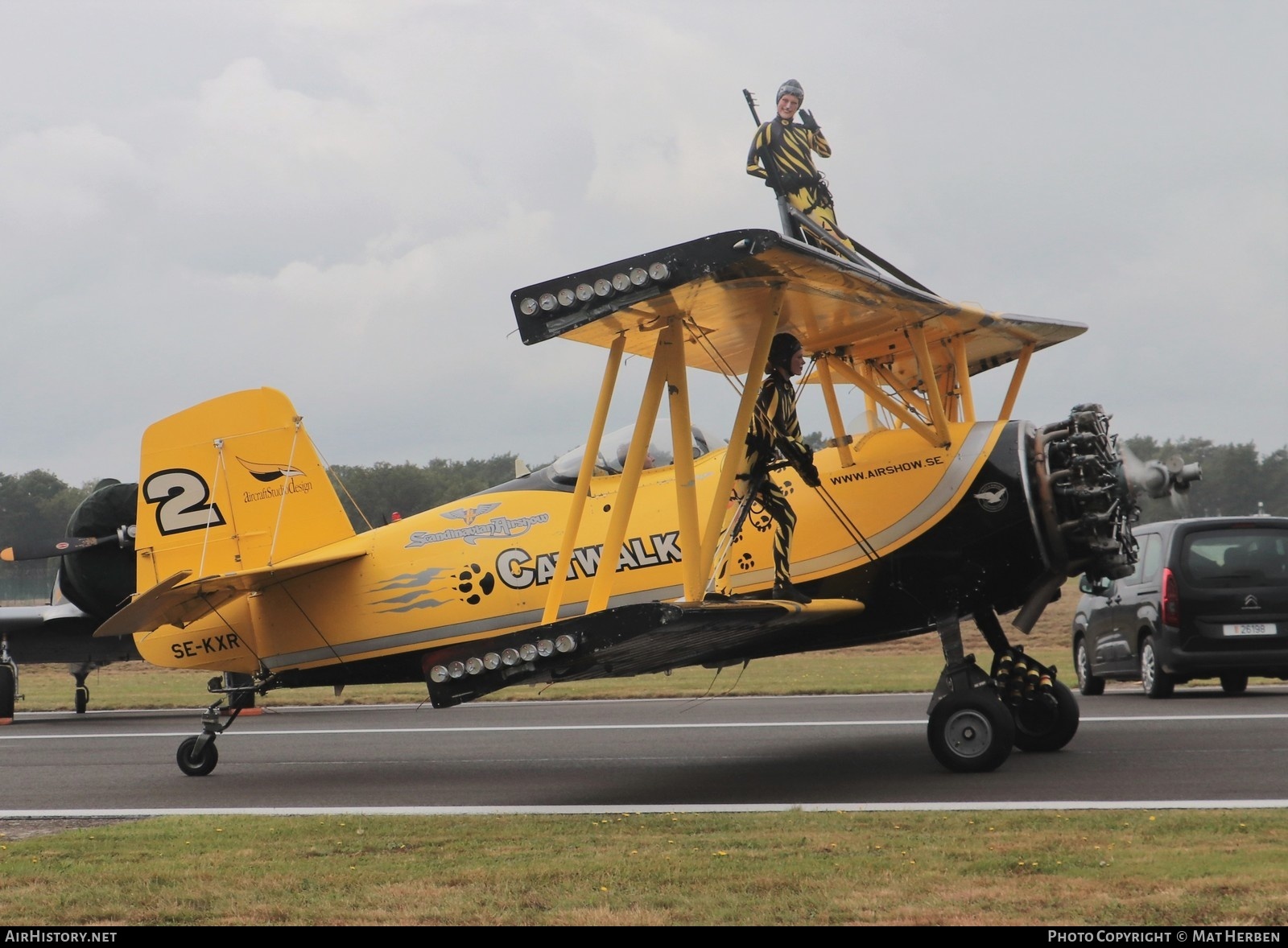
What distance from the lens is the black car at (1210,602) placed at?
45.3ft

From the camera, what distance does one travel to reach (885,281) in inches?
350

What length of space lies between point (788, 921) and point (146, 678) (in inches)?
1111

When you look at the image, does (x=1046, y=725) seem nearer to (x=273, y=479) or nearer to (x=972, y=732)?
(x=972, y=732)

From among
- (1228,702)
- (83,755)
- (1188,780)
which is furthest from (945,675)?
(83,755)

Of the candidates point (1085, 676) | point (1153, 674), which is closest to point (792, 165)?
point (1153, 674)

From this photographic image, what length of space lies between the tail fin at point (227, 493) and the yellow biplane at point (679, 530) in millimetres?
20

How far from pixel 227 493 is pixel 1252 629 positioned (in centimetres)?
1039

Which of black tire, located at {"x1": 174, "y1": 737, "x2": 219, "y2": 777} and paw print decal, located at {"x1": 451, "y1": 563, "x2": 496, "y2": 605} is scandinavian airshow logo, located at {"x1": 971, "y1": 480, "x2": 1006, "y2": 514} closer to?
paw print decal, located at {"x1": 451, "y1": 563, "x2": 496, "y2": 605}

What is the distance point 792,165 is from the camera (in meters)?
10.5

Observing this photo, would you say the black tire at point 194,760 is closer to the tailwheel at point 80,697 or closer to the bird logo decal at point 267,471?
the bird logo decal at point 267,471

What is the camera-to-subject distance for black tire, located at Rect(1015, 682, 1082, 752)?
34.3ft

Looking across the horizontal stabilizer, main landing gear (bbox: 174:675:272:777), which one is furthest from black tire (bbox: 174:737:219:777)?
the horizontal stabilizer

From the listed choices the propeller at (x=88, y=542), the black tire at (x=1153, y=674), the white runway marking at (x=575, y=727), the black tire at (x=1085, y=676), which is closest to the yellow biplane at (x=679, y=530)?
the white runway marking at (x=575, y=727)
